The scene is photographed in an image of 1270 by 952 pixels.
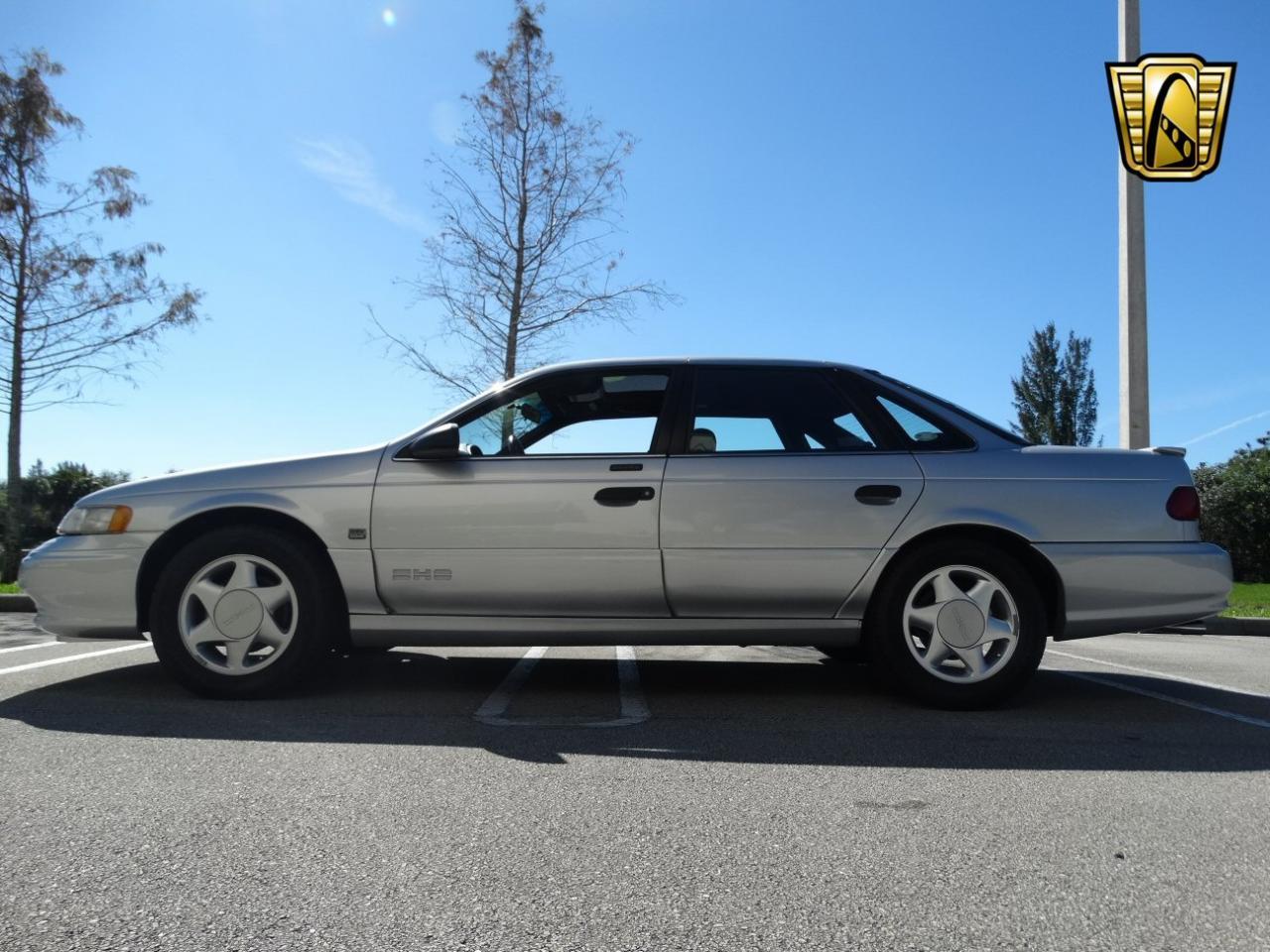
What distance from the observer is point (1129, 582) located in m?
4.38

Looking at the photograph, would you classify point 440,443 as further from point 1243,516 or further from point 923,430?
point 1243,516

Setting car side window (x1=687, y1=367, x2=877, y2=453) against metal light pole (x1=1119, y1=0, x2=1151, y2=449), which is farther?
metal light pole (x1=1119, y1=0, x2=1151, y2=449)

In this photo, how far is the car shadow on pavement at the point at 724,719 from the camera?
11.7ft

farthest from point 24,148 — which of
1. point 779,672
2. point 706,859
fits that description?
point 706,859

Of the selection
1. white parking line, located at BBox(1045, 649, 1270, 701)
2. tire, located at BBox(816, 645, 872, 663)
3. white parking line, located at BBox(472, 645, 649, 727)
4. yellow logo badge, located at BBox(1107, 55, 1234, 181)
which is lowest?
white parking line, located at BBox(1045, 649, 1270, 701)

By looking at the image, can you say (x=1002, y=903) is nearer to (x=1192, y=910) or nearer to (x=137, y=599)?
(x=1192, y=910)

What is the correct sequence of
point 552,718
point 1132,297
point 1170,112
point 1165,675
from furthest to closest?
1. point 1132,297
2. point 1170,112
3. point 1165,675
4. point 552,718

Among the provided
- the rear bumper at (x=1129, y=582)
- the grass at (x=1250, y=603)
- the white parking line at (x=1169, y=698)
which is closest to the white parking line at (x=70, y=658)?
the rear bumper at (x=1129, y=582)

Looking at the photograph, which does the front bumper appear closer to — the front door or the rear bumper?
the front door

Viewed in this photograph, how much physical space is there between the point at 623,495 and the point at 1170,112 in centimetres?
1044

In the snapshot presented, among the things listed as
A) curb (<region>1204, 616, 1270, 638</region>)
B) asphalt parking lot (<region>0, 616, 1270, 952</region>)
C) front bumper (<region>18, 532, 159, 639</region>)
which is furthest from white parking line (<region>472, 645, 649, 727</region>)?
curb (<region>1204, 616, 1270, 638</region>)

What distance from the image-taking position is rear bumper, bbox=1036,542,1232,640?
4.38 metres

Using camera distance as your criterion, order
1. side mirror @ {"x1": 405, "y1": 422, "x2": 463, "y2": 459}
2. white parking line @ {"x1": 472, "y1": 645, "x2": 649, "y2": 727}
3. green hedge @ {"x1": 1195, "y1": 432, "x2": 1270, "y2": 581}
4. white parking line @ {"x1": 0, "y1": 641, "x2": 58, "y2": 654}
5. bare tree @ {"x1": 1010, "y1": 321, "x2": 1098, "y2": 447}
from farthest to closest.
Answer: bare tree @ {"x1": 1010, "y1": 321, "x2": 1098, "y2": 447} < green hedge @ {"x1": 1195, "y1": 432, "x2": 1270, "y2": 581} < white parking line @ {"x1": 0, "y1": 641, "x2": 58, "y2": 654} < side mirror @ {"x1": 405, "y1": 422, "x2": 463, "y2": 459} < white parking line @ {"x1": 472, "y1": 645, "x2": 649, "y2": 727}

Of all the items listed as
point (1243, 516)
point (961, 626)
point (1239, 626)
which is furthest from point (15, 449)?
point (1243, 516)
